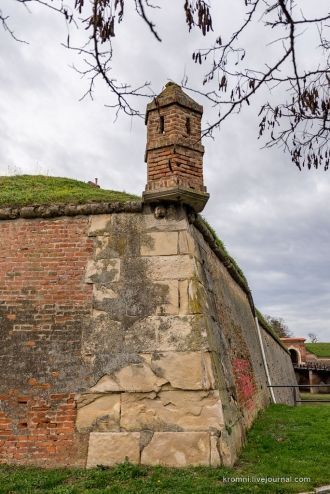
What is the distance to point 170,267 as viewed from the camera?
700 centimetres

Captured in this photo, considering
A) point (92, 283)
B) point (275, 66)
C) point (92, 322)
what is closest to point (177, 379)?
Answer: point (92, 322)

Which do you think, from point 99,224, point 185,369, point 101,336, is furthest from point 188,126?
point 185,369

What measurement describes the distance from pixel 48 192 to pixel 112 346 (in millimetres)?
3514

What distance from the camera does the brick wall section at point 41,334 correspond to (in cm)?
616

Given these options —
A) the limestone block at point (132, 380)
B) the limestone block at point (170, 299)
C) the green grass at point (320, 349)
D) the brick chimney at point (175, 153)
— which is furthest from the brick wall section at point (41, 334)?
the green grass at point (320, 349)

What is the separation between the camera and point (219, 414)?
6.08 metres

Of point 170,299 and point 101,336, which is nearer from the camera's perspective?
point 101,336

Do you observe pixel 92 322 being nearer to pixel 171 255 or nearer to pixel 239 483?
pixel 171 255

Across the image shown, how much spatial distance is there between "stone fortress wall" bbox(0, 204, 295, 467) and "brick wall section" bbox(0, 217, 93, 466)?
2 cm

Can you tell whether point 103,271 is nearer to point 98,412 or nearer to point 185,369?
point 185,369

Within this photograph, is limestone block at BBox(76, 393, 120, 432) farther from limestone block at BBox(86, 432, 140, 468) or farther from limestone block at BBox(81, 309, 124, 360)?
limestone block at BBox(81, 309, 124, 360)

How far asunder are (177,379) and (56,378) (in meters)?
1.79

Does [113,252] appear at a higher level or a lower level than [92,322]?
higher

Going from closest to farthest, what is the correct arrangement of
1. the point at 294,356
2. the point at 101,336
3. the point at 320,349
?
the point at 101,336 → the point at 294,356 → the point at 320,349
